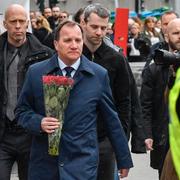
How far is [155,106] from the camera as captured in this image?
640cm

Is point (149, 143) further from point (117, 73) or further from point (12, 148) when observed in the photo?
point (12, 148)

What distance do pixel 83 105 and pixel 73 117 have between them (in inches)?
4.3

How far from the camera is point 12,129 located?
19.1 feet

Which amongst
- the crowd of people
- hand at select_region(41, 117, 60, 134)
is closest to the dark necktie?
the crowd of people

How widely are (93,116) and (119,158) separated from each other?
0.37 metres

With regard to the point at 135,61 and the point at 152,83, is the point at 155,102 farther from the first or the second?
the point at 135,61

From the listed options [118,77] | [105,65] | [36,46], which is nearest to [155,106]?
[118,77]

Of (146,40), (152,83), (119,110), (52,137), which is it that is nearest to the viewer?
(52,137)

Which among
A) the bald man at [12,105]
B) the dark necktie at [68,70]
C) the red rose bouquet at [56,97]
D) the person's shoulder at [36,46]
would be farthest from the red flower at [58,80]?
the person's shoulder at [36,46]

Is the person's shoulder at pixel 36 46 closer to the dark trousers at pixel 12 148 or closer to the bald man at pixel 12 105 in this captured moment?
the bald man at pixel 12 105

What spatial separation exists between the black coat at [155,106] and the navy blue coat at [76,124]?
1.36 meters

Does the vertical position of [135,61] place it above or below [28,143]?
below

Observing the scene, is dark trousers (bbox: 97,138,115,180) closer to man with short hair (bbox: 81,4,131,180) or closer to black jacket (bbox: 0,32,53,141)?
man with short hair (bbox: 81,4,131,180)

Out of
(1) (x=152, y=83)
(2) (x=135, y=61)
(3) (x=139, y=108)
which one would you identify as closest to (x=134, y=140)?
(3) (x=139, y=108)
